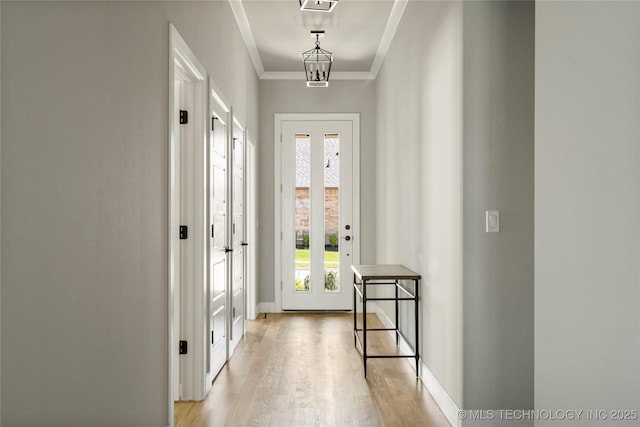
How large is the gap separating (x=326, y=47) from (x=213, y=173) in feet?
8.01

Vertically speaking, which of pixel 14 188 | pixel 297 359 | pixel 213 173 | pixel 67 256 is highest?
pixel 213 173

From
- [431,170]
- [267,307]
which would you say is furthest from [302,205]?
[431,170]

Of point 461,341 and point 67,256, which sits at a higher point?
point 67,256

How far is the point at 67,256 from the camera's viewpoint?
143 cm

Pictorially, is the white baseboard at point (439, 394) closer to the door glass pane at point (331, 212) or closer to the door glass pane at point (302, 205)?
the door glass pane at point (331, 212)

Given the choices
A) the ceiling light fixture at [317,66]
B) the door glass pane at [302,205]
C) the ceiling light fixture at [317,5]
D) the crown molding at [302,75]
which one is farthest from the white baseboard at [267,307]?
the ceiling light fixture at [317,5]

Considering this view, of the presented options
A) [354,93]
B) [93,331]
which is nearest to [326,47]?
[354,93]

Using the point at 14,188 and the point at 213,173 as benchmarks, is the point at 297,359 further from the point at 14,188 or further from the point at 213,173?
the point at 14,188

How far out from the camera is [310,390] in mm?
3279

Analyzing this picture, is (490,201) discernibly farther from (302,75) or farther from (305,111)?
(302,75)
